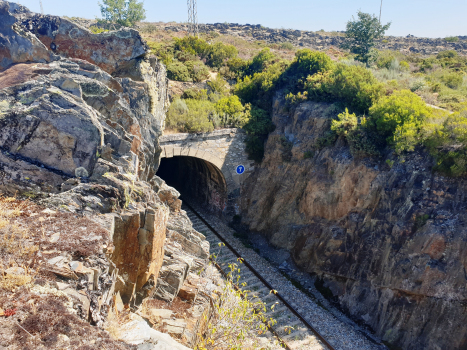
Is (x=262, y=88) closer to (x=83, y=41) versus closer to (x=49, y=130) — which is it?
(x=83, y=41)

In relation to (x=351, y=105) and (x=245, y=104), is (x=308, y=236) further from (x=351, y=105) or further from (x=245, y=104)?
(x=245, y=104)

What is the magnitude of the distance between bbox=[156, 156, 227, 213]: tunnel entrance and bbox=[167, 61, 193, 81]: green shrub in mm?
5149

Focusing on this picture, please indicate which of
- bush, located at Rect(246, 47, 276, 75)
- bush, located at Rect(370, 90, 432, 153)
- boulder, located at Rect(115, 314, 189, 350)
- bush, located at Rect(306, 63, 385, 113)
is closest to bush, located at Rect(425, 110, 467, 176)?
bush, located at Rect(370, 90, 432, 153)

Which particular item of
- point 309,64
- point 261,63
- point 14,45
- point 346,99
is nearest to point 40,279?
point 14,45

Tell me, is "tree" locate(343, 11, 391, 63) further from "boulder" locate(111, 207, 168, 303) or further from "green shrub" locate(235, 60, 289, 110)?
"boulder" locate(111, 207, 168, 303)

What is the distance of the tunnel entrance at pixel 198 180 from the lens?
17.5m

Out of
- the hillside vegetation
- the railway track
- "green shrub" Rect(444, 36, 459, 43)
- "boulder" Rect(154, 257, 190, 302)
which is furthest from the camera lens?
"green shrub" Rect(444, 36, 459, 43)

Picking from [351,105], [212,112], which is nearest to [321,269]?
[351,105]

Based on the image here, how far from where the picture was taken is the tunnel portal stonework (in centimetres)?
1545

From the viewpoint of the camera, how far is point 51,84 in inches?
281

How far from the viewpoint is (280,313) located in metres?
10.9

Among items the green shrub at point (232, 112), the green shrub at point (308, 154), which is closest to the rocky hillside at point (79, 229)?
the green shrub at point (308, 154)

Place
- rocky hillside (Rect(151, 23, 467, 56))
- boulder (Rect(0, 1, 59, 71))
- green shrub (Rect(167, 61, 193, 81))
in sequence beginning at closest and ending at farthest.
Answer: boulder (Rect(0, 1, 59, 71))
green shrub (Rect(167, 61, 193, 81))
rocky hillside (Rect(151, 23, 467, 56))

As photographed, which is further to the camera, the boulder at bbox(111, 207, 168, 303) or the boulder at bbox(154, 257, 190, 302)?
the boulder at bbox(154, 257, 190, 302)
